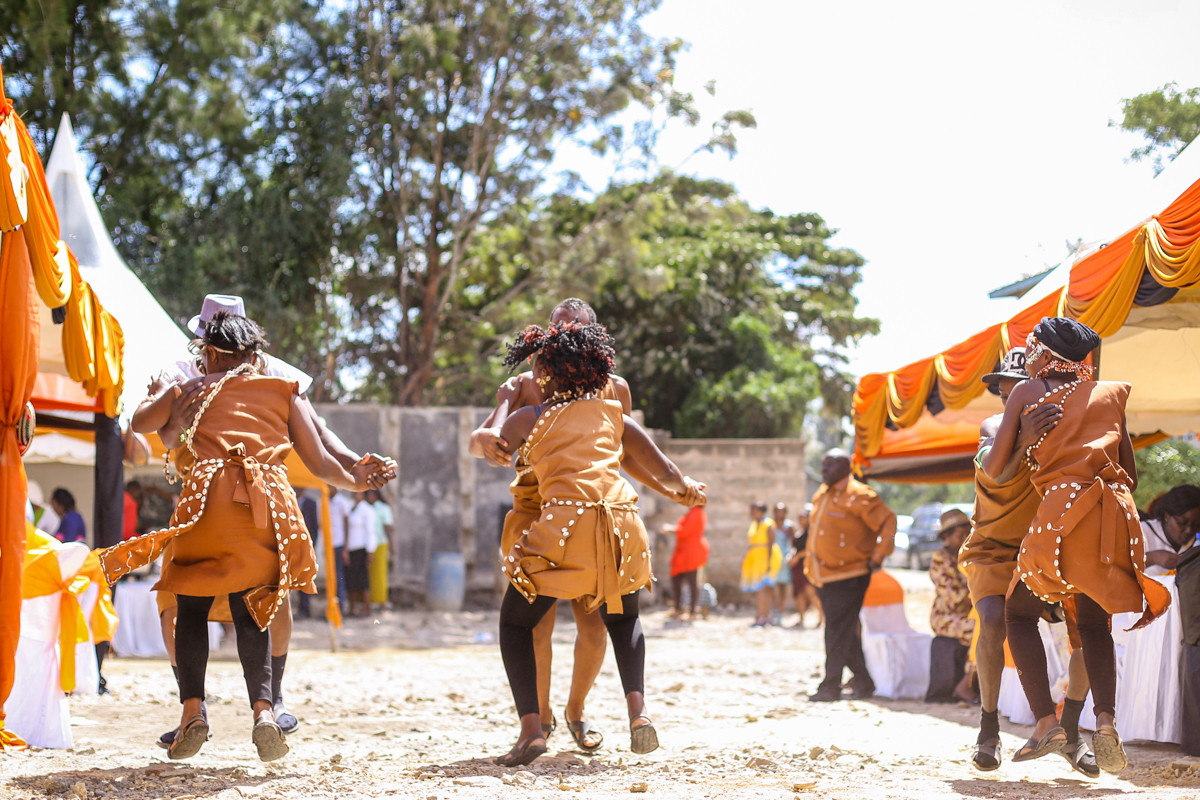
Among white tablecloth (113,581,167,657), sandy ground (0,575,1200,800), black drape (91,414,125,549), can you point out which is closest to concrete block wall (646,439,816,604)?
sandy ground (0,575,1200,800)

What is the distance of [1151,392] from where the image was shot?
8.21m

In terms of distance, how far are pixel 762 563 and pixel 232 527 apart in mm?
12358

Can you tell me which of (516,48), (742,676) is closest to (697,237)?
(516,48)

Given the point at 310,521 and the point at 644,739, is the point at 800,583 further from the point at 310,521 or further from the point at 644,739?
the point at 644,739

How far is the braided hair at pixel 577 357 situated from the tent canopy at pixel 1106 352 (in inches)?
96.5

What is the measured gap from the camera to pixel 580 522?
13.8 feet

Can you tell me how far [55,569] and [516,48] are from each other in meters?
15.4

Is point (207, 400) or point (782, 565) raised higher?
point (207, 400)

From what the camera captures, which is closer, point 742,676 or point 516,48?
point 742,676

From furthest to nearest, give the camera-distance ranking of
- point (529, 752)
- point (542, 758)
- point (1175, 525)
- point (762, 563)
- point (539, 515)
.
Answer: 1. point (762, 563)
2. point (1175, 525)
3. point (542, 758)
4. point (539, 515)
5. point (529, 752)

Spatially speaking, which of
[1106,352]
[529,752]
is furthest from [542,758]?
[1106,352]

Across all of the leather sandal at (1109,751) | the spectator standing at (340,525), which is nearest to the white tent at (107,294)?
the leather sandal at (1109,751)

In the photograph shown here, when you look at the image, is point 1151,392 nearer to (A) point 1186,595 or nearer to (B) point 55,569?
(A) point 1186,595

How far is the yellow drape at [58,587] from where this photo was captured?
207 inches
